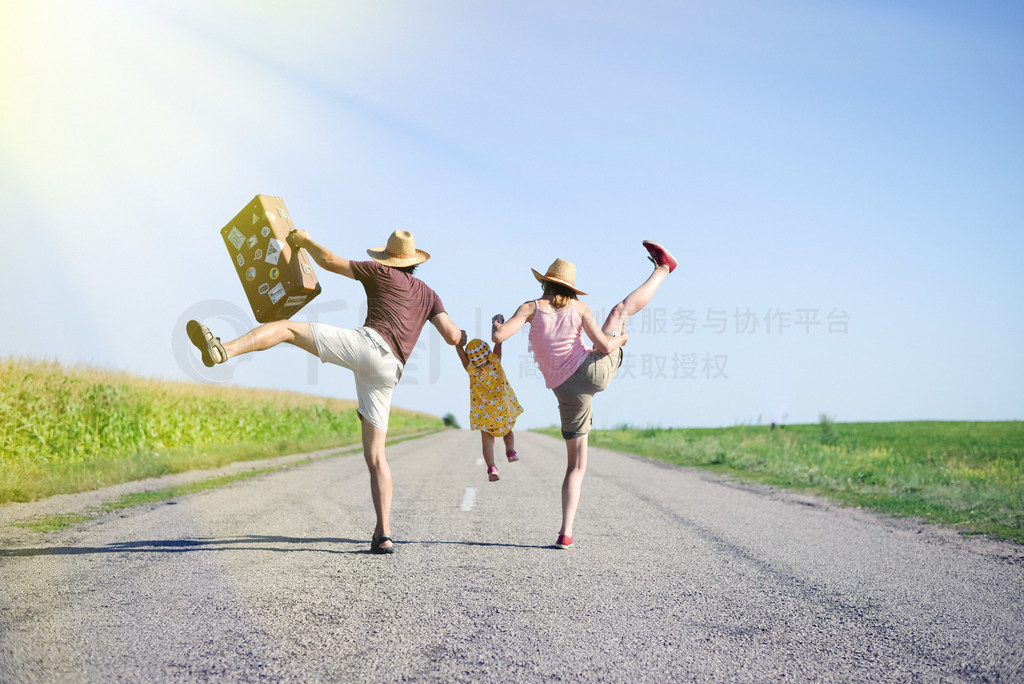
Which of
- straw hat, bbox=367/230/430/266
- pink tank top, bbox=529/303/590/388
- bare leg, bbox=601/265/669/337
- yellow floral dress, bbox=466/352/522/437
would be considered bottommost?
yellow floral dress, bbox=466/352/522/437

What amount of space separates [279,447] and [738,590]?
1649 centimetres

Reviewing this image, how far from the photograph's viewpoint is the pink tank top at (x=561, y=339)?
17.9 feet

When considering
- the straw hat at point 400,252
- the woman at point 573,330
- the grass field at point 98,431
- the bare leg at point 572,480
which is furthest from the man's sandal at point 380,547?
the grass field at point 98,431

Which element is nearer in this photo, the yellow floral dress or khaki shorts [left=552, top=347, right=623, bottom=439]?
khaki shorts [left=552, top=347, right=623, bottom=439]

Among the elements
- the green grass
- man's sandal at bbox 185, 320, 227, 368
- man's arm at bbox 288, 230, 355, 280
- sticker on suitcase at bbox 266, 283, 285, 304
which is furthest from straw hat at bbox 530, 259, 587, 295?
the green grass

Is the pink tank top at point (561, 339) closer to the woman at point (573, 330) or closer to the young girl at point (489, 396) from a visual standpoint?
the woman at point (573, 330)

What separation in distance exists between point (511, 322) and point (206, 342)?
2178 mm

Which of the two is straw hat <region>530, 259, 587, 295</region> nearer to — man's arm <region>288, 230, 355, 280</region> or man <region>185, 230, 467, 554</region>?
man <region>185, 230, 467, 554</region>

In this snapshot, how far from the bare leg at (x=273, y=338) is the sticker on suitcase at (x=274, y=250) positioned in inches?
32.1

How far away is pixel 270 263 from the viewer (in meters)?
5.49

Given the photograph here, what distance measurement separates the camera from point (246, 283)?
5566 mm

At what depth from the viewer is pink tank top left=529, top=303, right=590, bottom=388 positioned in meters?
5.45

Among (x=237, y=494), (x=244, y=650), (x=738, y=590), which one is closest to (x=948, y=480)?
(x=738, y=590)

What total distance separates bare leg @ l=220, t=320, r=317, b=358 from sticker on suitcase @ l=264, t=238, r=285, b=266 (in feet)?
2.67
